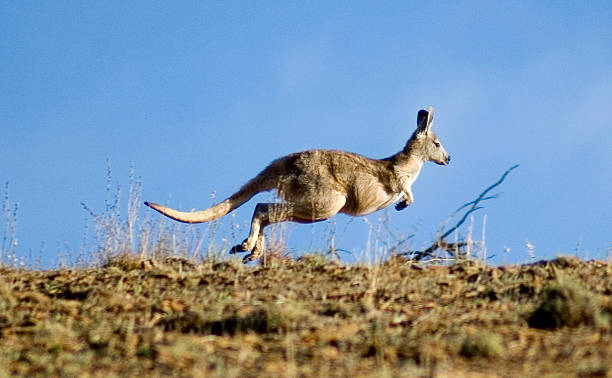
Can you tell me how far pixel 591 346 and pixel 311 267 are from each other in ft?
11.9

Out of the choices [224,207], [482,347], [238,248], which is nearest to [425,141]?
[224,207]

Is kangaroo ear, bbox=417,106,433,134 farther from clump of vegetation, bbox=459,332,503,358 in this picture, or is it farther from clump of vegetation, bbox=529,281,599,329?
clump of vegetation, bbox=459,332,503,358

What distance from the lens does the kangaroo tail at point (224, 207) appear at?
994 centimetres

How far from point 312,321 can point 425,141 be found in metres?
7.58

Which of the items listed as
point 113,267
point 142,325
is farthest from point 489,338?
point 113,267

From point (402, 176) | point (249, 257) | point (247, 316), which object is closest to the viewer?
point (247, 316)

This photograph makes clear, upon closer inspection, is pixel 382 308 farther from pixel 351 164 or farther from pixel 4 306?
pixel 351 164

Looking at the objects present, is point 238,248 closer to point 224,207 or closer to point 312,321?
point 224,207

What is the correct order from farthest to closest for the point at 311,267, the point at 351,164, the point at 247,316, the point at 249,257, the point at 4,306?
the point at 351,164 → the point at 249,257 → the point at 311,267 → the point at 4,306 → the point at 247,316

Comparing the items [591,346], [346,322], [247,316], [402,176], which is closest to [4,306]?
[247,316]

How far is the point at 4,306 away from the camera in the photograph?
6.61m

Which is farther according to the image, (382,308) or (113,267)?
(113,267)

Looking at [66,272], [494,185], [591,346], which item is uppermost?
[494,185]

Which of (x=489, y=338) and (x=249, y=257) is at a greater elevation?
(x=249, y=257)
